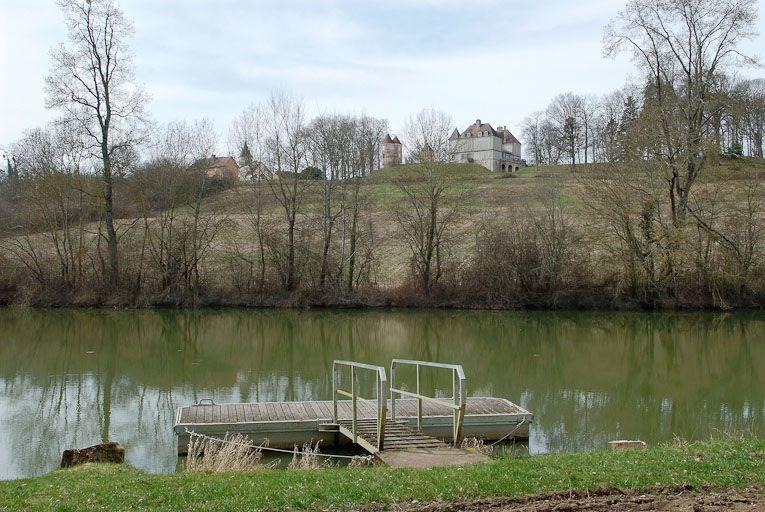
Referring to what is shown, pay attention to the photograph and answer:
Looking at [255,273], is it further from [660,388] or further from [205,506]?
[205,506]

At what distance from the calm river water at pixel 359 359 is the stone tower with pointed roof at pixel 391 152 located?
18132 millimetres

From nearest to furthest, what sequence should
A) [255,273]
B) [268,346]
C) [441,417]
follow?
1. [441,417]
2. [268,346]
3. [255,273]

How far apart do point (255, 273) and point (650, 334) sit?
2134cm

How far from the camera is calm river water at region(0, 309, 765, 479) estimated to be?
12.8 meters

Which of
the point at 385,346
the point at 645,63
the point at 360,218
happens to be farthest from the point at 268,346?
the point at 645,63

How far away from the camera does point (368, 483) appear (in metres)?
6.93

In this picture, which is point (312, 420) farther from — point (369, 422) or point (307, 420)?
point (369, 422)

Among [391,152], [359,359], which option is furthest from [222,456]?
[391,152]

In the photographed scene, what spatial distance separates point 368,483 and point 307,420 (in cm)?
529

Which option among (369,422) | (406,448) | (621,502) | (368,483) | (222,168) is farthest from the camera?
(222,168)

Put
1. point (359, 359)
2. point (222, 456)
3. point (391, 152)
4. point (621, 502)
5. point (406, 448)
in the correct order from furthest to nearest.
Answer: point (391, 152) < point (359, 359) < point (406, 448) < point (222, 456) < point (621, 502)

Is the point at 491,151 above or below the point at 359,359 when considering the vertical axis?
above

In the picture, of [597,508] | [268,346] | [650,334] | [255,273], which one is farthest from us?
[255,273]

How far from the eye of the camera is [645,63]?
116 feet
